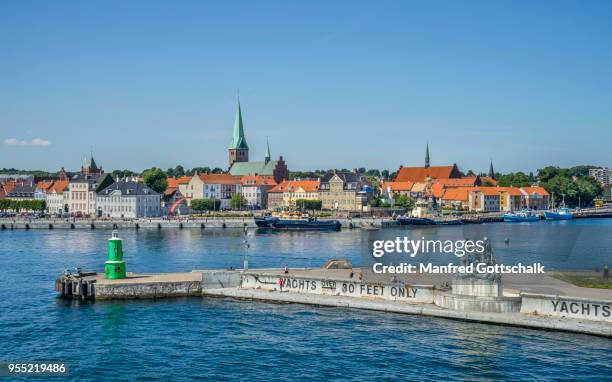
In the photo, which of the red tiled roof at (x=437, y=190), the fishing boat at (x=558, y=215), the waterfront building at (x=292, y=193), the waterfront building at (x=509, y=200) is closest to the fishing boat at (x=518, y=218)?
the fishing boat at (x=558, y=215)

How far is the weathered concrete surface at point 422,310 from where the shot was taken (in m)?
34.8

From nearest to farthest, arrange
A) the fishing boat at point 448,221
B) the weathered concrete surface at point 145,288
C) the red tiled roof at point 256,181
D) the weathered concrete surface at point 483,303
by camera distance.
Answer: the weathered concrete surface at point 483,303 < the weathered concrete surface at point 145,288 < the fishing boat at point 448,221 < the red tiled roof at point 256,181

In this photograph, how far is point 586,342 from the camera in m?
33.4

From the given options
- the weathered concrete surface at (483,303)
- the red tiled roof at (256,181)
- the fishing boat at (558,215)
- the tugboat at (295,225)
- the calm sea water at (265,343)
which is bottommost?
the calm sea water at (265,343)

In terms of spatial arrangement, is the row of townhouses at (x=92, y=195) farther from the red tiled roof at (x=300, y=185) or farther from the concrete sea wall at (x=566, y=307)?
the concrete sea wall at (x=566, y=307)

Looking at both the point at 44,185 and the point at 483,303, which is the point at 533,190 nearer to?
the point at 44,185

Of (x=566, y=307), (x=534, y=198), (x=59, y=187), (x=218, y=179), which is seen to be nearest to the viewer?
(x=566, y=307)

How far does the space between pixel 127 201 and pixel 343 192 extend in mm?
49804

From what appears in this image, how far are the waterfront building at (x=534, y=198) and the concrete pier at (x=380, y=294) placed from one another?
15115cm

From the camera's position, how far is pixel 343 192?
172 meters

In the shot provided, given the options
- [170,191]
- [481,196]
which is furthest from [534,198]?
[170,191]

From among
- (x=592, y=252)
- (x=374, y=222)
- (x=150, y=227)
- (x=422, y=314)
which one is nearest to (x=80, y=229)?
(x=150, y=227)

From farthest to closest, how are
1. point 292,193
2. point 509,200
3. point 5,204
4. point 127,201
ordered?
point 509,200 < point 292,193 < point 5,204 < point 127,201

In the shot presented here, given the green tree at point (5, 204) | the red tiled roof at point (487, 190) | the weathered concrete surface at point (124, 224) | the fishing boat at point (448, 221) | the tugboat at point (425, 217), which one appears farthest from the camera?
the red tiled roof at point (487, 190)
